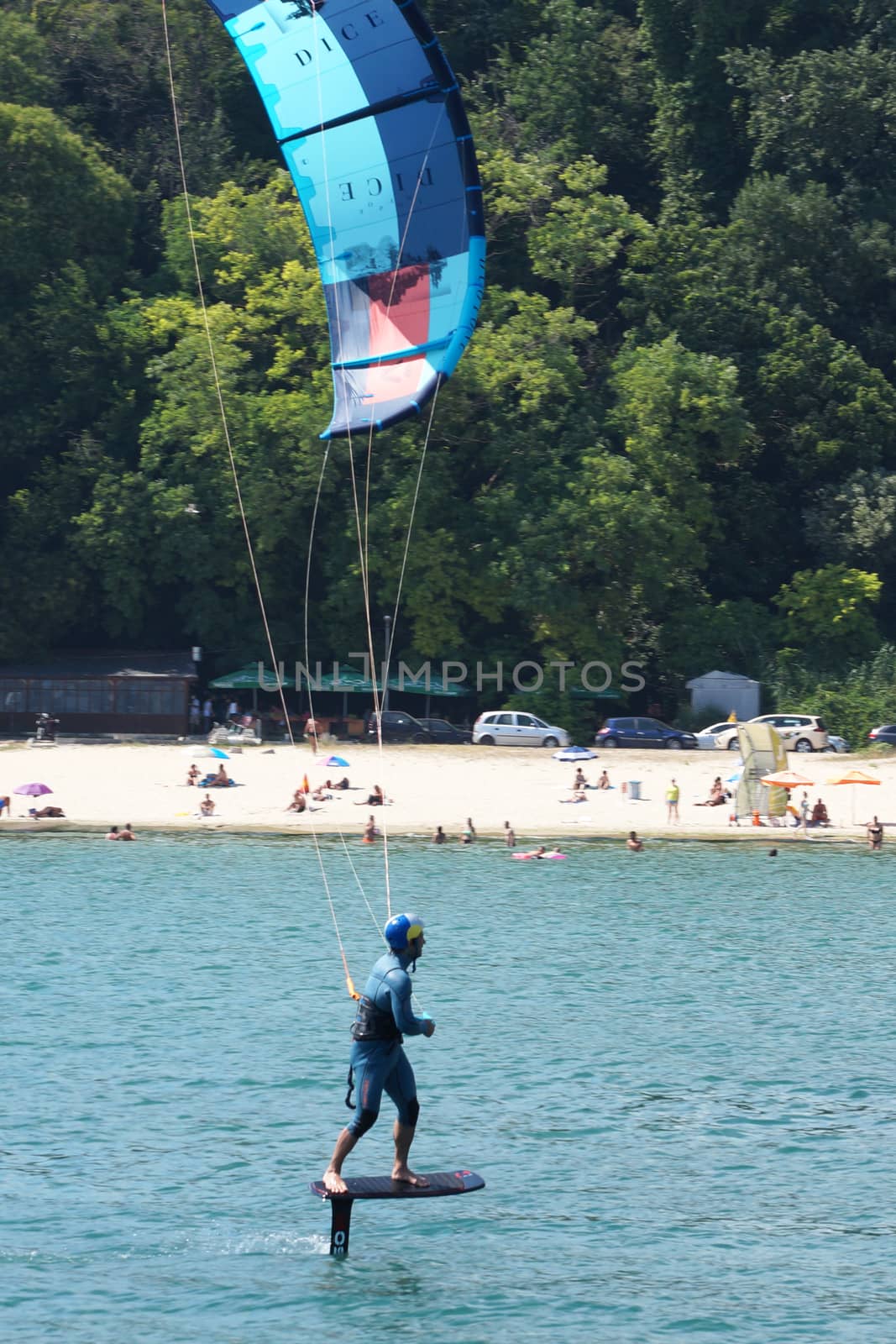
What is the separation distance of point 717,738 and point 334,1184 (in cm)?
3417

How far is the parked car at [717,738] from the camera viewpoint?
149 ft

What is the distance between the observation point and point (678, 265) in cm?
5291

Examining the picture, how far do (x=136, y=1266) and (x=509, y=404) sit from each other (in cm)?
3927

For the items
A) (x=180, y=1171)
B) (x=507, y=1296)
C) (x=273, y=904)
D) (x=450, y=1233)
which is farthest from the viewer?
(x=273, y=904)

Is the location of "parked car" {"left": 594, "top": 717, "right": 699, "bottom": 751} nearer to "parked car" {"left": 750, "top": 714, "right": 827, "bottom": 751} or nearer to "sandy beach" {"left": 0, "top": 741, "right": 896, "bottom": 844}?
"sandy beach" {"left": 0, "top": 741, "right": 896, "bottom": 844}

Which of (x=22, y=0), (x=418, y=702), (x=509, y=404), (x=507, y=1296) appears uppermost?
(x=22, y=0)

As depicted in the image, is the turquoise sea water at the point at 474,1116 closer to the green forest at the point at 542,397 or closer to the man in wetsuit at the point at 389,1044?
the man in wetsuit at the point at 389,1044

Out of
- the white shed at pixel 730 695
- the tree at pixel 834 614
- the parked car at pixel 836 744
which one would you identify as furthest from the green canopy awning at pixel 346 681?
the parked car at pixel 836 744

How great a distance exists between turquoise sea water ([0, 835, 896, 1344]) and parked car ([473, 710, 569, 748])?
14.3 meters

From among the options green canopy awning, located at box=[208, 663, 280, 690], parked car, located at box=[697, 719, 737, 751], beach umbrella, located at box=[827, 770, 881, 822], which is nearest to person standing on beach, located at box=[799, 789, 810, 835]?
beach umbrella, located at box=[827, 770, 881, 822]

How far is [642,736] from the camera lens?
4597 cm

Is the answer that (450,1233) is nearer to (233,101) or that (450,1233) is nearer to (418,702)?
(418,702)

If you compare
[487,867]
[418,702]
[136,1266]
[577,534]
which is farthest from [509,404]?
[136,1266]

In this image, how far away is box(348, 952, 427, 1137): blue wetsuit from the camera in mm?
12016
